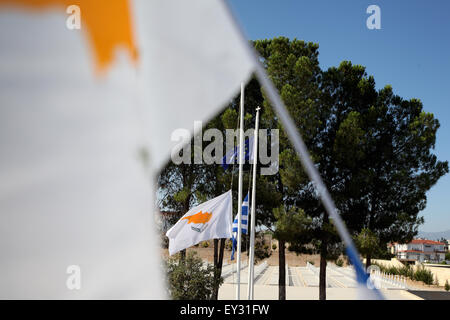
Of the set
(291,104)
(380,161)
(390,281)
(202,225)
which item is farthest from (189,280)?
(390,281)

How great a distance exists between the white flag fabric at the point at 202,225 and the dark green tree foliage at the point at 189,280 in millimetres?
3936

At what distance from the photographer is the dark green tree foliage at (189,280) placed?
12156 millimetres

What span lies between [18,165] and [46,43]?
1.01ft

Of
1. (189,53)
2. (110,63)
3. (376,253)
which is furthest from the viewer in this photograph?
(376,253)

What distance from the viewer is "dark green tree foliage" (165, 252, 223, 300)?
12.2m

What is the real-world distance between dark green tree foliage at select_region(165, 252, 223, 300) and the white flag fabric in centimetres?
394

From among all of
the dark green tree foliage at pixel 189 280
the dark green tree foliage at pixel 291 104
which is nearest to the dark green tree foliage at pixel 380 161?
the dark green tree foliage at pixel 291 104

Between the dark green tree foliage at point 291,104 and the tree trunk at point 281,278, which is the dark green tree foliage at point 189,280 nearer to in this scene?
the tree trunk at point 281,278

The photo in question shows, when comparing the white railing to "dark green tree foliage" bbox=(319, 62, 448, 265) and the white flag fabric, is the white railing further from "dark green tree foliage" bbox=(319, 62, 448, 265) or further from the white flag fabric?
the white flag fabric

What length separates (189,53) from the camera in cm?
128

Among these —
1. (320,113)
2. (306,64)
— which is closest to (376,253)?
(320,113)

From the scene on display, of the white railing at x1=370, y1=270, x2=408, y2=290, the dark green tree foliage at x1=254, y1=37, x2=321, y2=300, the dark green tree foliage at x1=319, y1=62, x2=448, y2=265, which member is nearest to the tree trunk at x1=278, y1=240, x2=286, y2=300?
the dark green tree foliage at x1=254, y1=37, x2=321, y2=300

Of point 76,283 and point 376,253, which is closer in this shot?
point 76,283

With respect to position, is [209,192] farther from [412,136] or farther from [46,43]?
[46,43]
